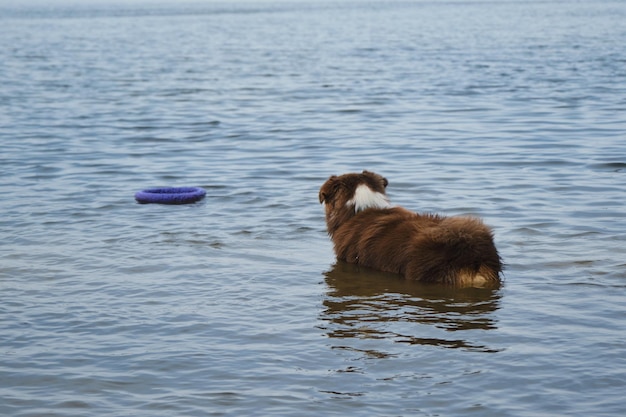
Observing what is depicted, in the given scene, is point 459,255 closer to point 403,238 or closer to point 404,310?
point 403,238

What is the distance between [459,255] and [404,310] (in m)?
0.66

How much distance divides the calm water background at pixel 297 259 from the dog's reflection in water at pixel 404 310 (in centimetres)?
2

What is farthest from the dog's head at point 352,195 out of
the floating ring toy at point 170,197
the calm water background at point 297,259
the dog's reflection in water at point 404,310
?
the floating ring toy at point 170,197

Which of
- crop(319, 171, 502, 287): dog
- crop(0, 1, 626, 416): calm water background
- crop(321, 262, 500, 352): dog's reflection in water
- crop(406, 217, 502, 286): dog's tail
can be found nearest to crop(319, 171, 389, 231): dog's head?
crop(319, 171, 502, 287): dog

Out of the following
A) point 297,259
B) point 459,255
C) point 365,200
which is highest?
point 365,200

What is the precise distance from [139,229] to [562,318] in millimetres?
4861

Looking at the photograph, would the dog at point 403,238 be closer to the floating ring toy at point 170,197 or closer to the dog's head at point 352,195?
the dog's head at point 352,195

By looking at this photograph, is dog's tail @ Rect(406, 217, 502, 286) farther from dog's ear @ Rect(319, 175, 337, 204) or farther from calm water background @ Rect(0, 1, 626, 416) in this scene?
dog's ear @ Rect(319, 175, 337, 204)

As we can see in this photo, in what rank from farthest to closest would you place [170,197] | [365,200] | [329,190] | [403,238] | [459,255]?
[170,197] → [329,190] → [365,200] → [403,238] → [459,255]

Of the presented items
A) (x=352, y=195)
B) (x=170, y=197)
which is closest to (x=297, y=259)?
(x=352, y=195)

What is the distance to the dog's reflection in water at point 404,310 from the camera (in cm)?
712

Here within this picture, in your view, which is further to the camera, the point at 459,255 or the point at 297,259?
the point at 297,259

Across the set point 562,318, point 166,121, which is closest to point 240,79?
point 166,121

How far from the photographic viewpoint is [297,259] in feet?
31.1
